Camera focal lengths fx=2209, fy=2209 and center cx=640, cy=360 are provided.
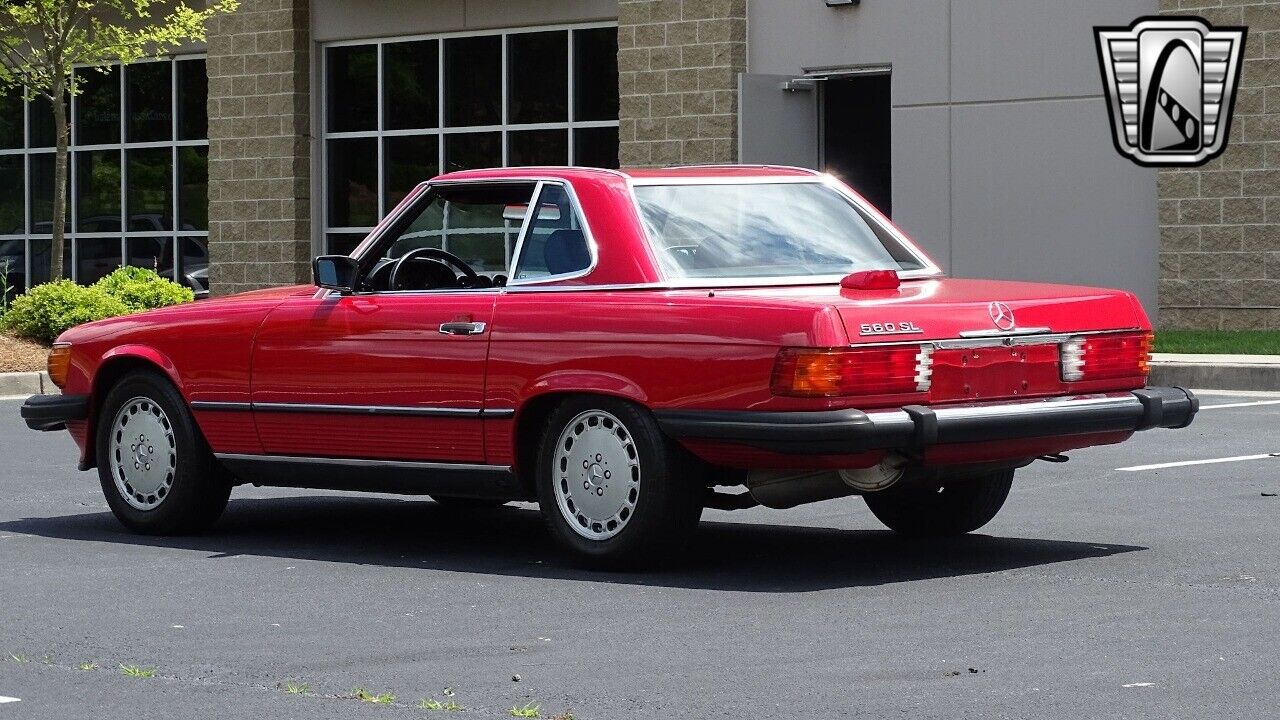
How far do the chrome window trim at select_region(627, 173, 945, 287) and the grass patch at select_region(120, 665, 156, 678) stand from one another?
266cm

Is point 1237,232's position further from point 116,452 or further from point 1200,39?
point 116,452

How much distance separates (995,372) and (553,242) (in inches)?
70.4

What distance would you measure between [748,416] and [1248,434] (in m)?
7.26

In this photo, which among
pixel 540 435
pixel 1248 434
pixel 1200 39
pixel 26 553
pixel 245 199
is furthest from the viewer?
pixel 245 199

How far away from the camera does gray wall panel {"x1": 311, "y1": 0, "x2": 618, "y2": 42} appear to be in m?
26.5

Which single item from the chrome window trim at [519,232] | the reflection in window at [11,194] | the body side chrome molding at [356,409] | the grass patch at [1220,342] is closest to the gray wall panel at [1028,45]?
the grass patch at [1220,342]

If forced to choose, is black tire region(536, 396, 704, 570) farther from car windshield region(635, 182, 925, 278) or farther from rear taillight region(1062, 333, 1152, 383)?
rear taillight region(1062, 333, 1152, 383)

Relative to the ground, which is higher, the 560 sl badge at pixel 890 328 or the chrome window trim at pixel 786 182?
the chrome window trim at pixel 786 182

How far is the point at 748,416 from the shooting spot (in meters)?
7.62

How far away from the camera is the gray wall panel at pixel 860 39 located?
23.8 meters

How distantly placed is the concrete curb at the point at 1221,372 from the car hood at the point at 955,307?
32.7 feet

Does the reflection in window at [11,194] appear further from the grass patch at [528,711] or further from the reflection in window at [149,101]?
the grass patch at [528,711]

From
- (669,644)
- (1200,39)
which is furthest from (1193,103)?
(669,644)

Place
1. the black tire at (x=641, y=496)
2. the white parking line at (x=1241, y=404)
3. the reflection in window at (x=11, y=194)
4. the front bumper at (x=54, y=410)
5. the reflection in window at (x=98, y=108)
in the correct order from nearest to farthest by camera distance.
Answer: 1. the black tire at (x=641, y=496)
2. the front bumper at (x=54, y=410)
3. the white parking line at (x=1241, y=404)
4. the reflection in window at (x=98, y=108)
5. the reflection in window at (x=11, y=194)
